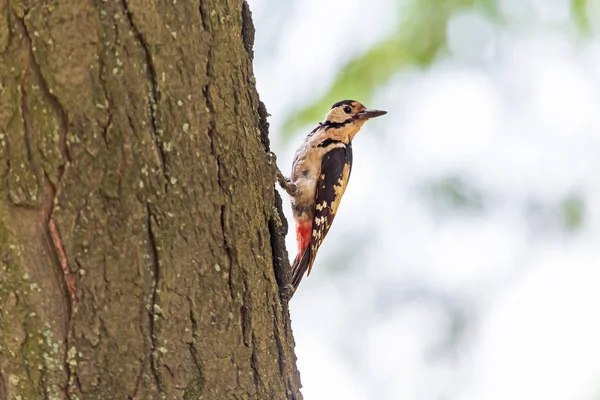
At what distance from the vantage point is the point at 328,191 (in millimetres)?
4250

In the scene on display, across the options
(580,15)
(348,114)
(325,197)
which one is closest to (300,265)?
(325,197)

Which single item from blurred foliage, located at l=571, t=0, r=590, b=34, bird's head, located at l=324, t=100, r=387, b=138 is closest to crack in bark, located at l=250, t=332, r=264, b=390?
bird's head, located at l=324, t=100, r=387, b=138

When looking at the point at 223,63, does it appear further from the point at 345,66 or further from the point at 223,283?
the point at 345,66

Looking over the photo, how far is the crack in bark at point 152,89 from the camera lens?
1690 mm

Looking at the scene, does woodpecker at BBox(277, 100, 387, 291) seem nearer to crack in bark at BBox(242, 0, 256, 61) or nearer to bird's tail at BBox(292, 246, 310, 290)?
bird's tail at BBox(292, 246, 310, 290)

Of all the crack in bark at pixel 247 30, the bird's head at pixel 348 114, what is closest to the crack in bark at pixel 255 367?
the crack in bark at pixel 247 30

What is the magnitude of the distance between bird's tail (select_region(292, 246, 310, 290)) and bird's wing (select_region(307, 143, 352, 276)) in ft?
0.08

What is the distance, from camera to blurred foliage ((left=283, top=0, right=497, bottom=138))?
410 cm

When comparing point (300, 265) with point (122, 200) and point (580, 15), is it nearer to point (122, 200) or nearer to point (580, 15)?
point (580, 15)

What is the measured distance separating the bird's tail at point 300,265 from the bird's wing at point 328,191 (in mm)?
25

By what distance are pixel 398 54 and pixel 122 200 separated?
113 inches

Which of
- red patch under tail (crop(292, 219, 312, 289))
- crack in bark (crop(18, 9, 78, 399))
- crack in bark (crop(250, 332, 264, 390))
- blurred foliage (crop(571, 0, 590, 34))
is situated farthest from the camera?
red patch under tail (crop(292, 219, 312, 289))

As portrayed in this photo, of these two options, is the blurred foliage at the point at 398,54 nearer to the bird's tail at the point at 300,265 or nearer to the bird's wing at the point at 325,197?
the bird's wing at the point at 325,197

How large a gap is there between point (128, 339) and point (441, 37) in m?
2.94
